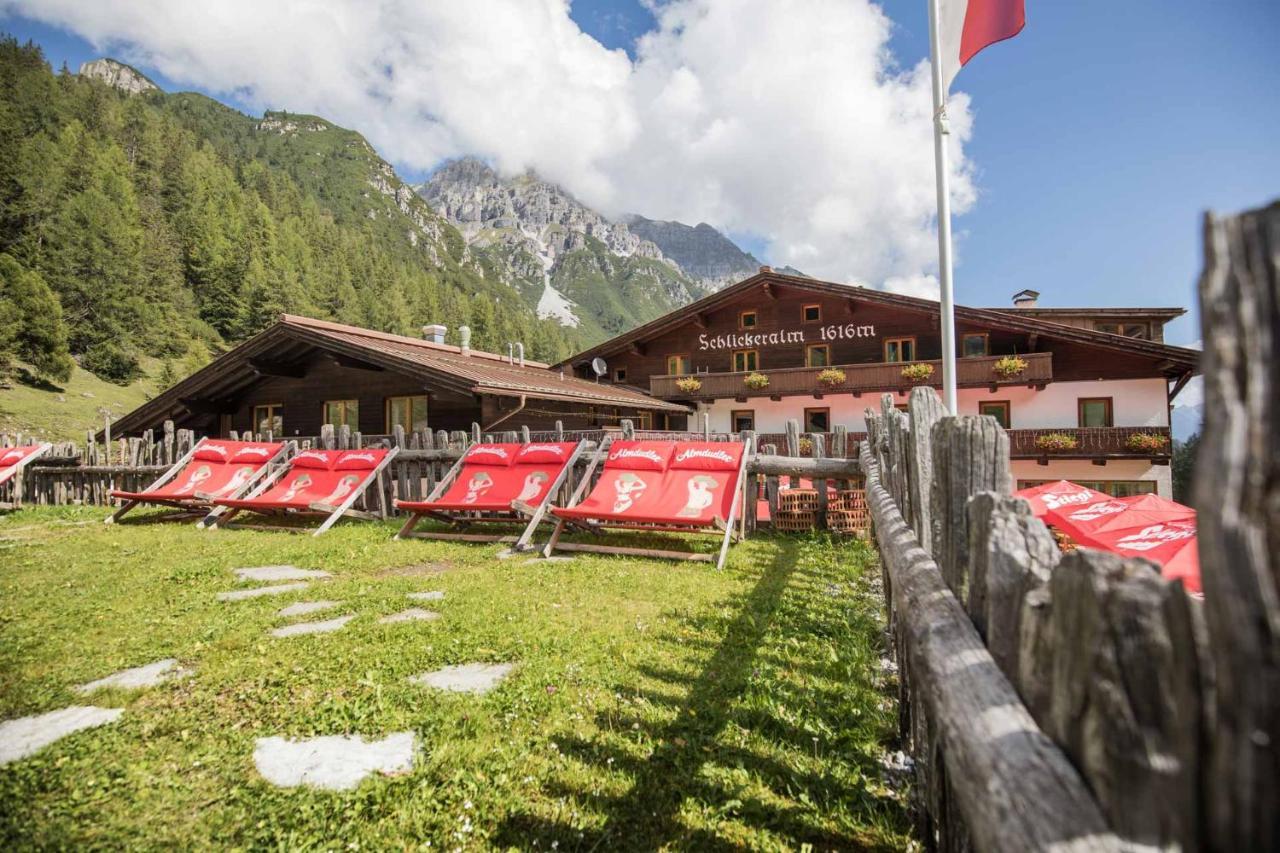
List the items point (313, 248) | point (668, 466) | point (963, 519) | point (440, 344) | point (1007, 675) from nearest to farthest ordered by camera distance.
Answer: point (1007, 675) → point (963, 519) → point (668, 466) → point (440, 344) → point (313, 248)

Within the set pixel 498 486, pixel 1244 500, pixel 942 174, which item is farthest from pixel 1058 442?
pixel 1244 500

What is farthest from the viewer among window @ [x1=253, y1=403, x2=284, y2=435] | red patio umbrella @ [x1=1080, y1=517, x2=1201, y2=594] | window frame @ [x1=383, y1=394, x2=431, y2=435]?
window @ [x1=253, y1=403, x2=284, y2=435]

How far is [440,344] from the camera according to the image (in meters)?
21.1

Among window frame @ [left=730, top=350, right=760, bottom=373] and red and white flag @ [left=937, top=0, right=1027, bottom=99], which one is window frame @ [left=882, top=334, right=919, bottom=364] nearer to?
window frame @ [left=730, top=350, right=760, bottom=373]

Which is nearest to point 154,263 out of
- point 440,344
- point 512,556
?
point 440,344

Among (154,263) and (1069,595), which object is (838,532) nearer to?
(1069,595)

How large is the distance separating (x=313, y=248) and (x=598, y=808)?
9908cm

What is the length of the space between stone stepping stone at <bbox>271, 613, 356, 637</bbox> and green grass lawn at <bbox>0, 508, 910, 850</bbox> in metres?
0.13

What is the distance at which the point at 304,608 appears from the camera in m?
4.54

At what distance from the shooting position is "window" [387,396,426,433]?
16141 mm

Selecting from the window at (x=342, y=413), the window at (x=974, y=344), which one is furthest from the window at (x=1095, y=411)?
the window at (x=342, y=413)

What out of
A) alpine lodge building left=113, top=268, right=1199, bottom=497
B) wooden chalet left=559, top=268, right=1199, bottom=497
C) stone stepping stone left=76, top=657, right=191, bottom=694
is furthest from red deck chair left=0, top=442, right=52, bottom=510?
wooden chalet left=559, top=268, right=1199, bottom=497

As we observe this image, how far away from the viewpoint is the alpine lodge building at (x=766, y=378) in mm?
A: 15734

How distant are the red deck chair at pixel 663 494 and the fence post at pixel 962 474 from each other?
166 inches
